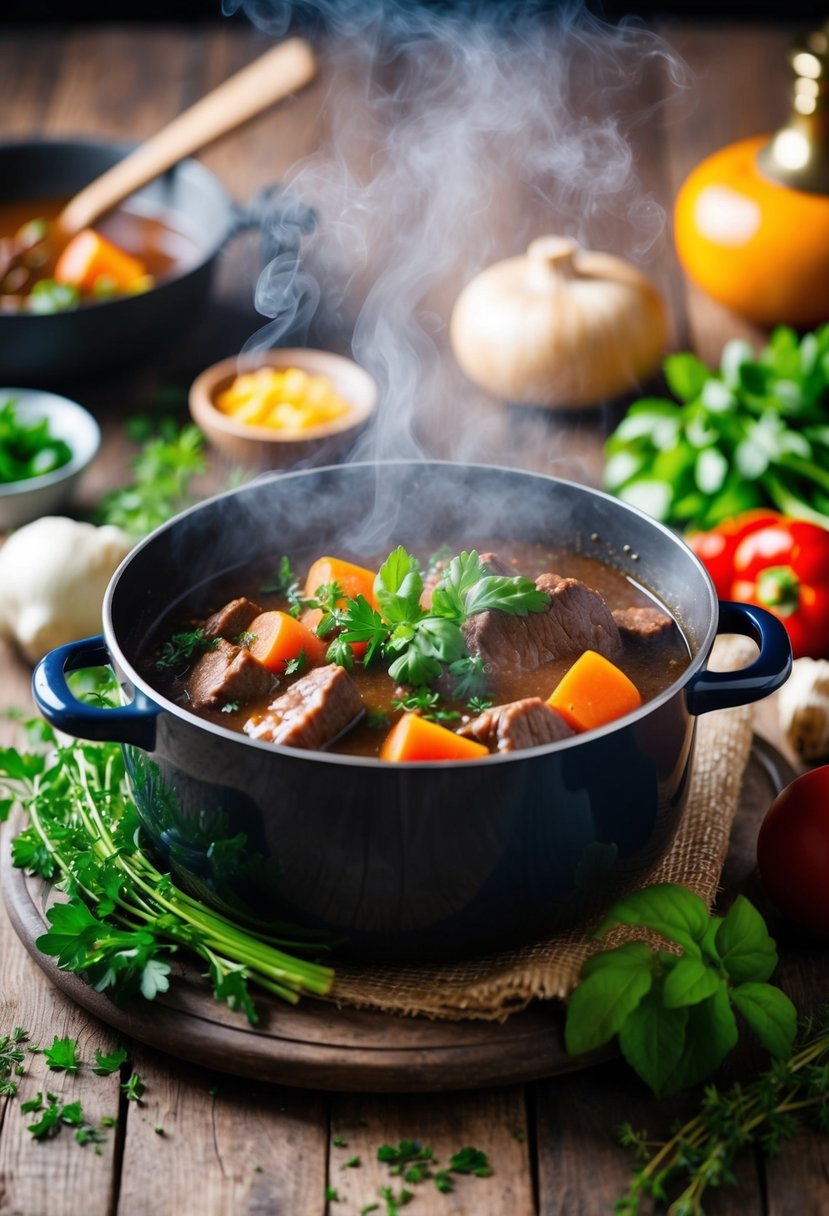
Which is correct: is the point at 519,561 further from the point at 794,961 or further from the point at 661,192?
the point at 661,192

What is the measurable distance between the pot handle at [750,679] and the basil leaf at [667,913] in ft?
1.07

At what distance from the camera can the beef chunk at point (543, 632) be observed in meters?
2.75

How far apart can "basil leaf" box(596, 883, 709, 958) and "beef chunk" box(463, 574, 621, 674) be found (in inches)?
21.3

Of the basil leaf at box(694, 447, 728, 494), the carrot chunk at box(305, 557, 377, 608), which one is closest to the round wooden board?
the carrot chunk at box(305, 557, 377, 608)

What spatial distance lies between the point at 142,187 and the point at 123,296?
624 mm

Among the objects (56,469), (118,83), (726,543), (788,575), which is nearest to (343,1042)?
(788,575)

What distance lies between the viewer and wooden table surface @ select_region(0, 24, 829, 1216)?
7.45ft

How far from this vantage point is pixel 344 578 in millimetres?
2982

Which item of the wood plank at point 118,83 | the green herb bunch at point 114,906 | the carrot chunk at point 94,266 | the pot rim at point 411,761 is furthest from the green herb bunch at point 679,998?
the wood plank at point 118,83

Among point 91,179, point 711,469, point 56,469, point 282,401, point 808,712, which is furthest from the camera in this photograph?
point 91,179

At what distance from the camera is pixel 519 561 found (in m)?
3.19

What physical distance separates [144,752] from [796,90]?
11.4ft

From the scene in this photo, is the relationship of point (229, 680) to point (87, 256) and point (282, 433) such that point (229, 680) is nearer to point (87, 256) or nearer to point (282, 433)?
point (282, 433)

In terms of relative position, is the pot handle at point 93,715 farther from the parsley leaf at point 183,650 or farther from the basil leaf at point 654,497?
the basil leaf at point 654,497
